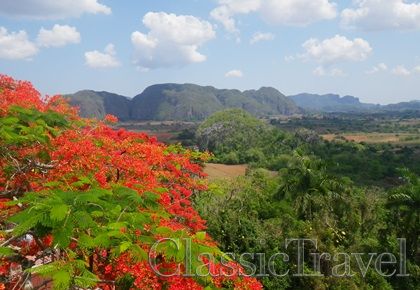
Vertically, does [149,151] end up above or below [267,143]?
above

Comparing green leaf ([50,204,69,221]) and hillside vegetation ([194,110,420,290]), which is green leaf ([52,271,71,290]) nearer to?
green leaf ([50,204,69,221])

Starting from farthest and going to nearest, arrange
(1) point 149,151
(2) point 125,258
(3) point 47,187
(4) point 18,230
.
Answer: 1. (1) point 149,151
2. (3) point 47,187
3. (2) point 125,258
4. (4) point 18,230

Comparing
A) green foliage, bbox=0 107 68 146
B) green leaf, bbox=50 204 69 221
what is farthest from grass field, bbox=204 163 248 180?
green leaf, bbox=50 204 69 221

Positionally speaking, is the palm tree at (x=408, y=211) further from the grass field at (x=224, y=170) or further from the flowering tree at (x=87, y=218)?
the grass field at (x=224, y=170)

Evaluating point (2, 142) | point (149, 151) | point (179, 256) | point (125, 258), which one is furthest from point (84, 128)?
point (179, 256)

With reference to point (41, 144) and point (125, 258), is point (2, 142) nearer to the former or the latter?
point (41, 144)

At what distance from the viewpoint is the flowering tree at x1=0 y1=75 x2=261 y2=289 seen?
7281 mm

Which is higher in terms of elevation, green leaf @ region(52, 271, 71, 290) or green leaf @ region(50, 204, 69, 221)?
green leaf @ region(50, 204, 69, 221)

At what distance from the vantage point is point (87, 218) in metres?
7.18

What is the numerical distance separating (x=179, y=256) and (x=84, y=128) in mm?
11102

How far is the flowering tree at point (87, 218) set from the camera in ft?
23.9

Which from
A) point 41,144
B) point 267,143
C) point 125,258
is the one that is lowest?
point 267,143

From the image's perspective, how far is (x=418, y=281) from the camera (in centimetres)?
2605

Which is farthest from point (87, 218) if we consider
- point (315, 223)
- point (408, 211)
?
point (408, 211)
